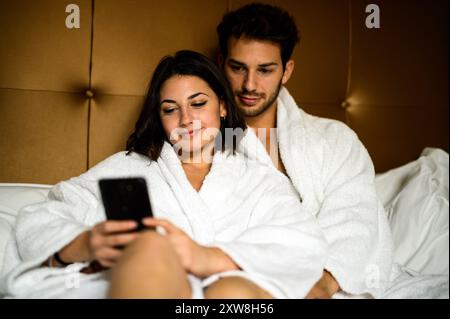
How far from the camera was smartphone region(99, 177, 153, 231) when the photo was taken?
2.09 ft

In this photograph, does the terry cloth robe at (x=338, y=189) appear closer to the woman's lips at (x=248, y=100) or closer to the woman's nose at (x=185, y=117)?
the woman's lips at (x=248, y=100)

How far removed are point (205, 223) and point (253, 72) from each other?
47cm

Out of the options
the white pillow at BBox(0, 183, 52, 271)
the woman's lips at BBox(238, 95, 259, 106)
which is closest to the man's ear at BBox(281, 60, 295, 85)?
the woman's lips at BBox(238, 95, 259, 106)

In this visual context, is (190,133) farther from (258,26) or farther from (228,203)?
(258,26)

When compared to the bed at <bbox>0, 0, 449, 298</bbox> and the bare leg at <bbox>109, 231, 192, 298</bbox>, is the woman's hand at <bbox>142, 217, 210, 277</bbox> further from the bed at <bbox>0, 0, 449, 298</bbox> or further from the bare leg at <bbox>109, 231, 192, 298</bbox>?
the bed at <bbox>0, 0, 449, 298</bbox>

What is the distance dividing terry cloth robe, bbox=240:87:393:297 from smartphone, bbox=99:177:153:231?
435mm

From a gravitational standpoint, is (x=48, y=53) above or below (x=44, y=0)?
below

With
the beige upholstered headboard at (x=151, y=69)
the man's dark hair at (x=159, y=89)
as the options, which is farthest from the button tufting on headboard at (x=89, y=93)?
the man's dark hair at (x=159, y=89)

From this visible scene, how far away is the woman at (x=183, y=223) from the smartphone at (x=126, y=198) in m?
0.01

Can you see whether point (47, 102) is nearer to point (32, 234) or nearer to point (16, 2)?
point (16, 2)

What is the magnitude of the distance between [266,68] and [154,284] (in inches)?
30.4

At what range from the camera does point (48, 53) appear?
1105 millimetres
